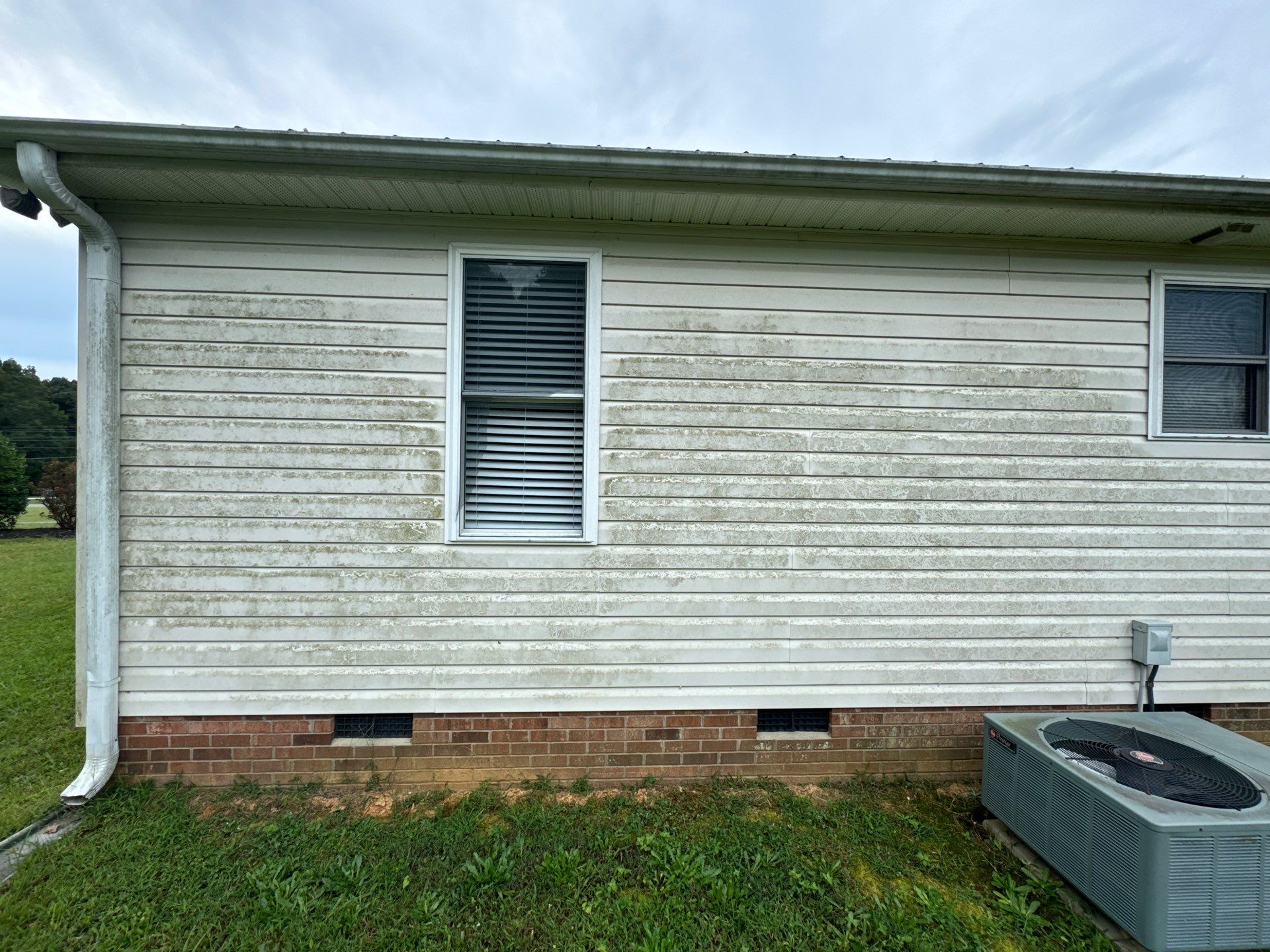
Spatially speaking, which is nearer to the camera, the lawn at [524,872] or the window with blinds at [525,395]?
the lawn at [524,872]

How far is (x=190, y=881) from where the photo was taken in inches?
84.7

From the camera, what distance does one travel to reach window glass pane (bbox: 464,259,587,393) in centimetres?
287

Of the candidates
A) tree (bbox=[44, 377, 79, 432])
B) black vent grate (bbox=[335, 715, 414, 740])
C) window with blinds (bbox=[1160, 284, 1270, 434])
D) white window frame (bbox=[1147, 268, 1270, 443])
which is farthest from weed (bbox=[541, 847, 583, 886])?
tree (bbox=[44, 377, 79, 432])

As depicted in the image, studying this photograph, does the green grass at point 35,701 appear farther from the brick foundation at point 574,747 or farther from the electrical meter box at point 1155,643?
the electrical meter box at point 1155,643

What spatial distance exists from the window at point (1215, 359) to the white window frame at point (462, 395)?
3.42 m

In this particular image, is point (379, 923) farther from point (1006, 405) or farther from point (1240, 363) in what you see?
point (1240, 363)

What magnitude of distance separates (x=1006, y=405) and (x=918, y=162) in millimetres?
1455

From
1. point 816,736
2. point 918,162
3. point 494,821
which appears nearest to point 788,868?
point 816,736

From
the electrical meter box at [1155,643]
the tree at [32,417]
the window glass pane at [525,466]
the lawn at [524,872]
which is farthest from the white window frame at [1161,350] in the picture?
the tree at [32,417]

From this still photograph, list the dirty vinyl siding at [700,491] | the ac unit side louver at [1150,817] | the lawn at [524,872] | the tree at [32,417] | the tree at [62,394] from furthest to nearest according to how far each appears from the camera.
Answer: the tree at [62,394], the tree at [32,417], the dirty vinyl siding at [700,491], the lawn at [524,872], the ac unit side louver at [1150,817]

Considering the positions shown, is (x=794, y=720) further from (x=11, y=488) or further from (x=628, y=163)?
(x=11, y=488)

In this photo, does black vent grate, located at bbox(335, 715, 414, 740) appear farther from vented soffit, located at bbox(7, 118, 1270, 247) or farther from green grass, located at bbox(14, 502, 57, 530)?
green grass, located at bbox(14, 502, 57, 530)

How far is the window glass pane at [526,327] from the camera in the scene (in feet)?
9.42

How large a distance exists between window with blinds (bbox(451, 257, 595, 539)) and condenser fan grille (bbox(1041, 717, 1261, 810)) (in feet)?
8.73
